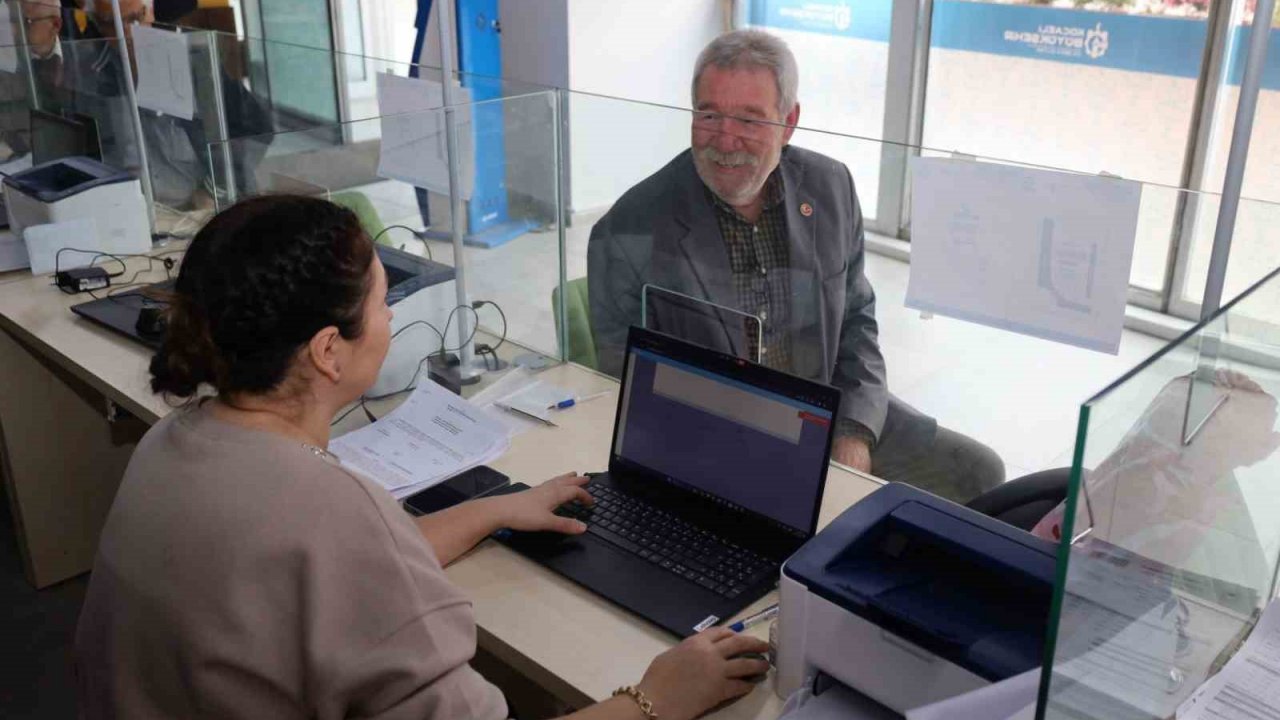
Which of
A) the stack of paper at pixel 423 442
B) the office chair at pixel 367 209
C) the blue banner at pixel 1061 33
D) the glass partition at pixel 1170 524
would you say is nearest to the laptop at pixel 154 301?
the office chair at pixel 367 209

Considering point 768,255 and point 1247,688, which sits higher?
point 768,255

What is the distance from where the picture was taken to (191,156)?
3.12 meters

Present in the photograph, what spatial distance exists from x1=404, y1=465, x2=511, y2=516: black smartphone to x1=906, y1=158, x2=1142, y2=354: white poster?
0.72 metres

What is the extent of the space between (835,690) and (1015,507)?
0.70 m

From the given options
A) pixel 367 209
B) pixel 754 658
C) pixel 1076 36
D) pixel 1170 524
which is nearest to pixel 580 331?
pixel 367 209

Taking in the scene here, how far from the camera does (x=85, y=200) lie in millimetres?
2773

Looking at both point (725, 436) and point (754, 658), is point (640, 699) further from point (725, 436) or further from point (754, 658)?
point (725, 436)

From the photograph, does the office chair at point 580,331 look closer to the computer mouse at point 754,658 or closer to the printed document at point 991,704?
the computer mouse at point 754,658

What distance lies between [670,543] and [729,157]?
0.84 m

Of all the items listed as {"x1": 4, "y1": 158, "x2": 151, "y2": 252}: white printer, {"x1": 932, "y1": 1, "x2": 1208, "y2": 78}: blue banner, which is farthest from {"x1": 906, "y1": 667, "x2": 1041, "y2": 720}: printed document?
{"x1": 932, "y1": 1, "x2": 1208, "y2": 78}: blue banner

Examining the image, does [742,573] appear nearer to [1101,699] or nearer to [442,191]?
[1101,699]

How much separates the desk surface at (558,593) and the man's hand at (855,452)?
1.00 feet

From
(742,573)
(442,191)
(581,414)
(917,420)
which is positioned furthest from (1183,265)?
(442,191)

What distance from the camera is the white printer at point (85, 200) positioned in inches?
109
